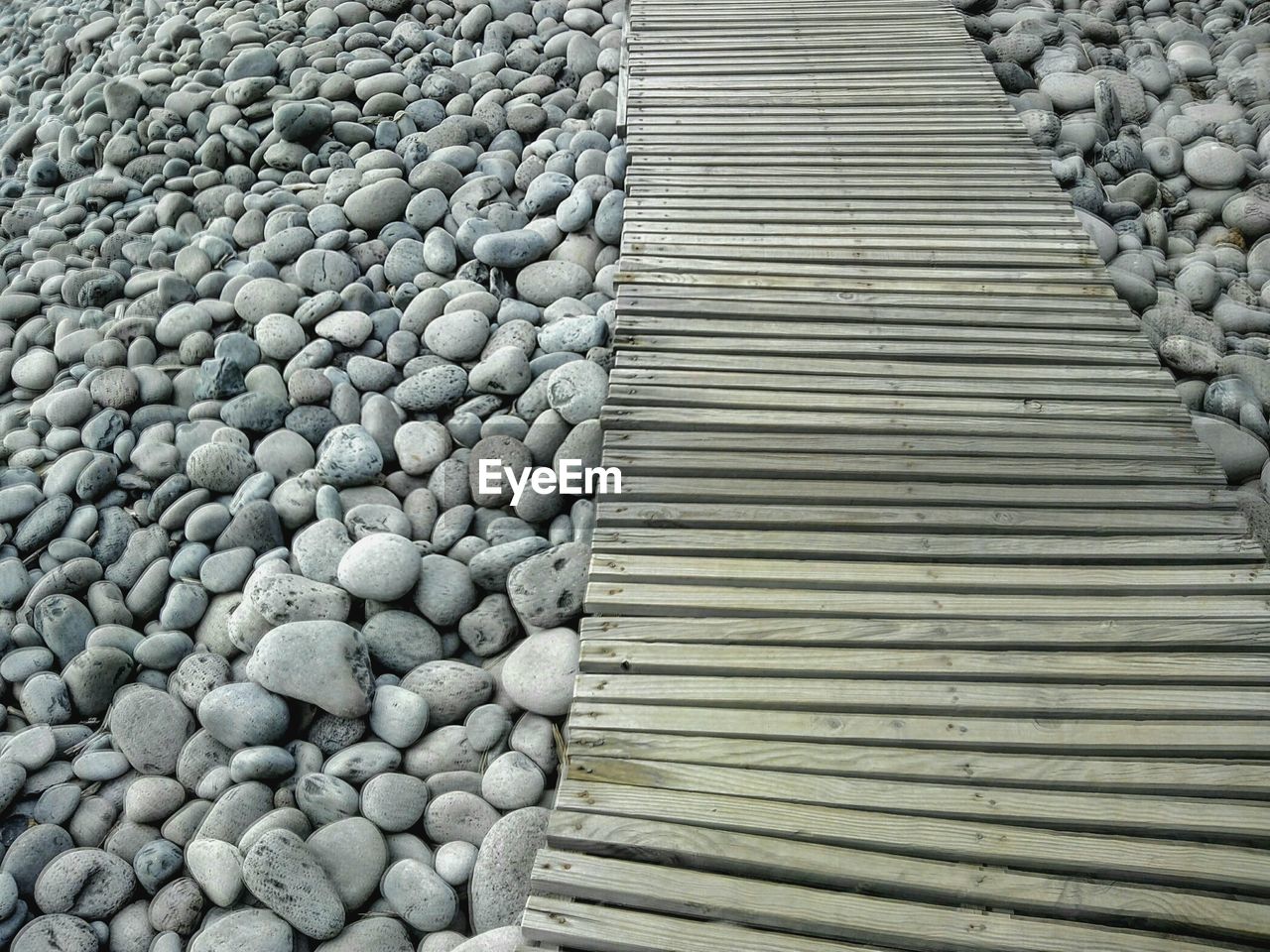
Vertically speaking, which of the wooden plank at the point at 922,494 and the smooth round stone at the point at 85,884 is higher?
the wooden plank at the point at 922,494

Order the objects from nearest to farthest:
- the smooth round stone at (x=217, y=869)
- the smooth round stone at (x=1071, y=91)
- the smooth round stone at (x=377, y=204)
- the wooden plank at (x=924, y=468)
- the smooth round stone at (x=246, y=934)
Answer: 1. the smooth round stone at (x=246, y=934)
2. the smooth round stone at (x=217, y=869)
3. the wooden plank at (x=924, y=468)
4. the smooth round stone at (x=377, y=204)
5. the smooth round stone at (x=1071, y=91)

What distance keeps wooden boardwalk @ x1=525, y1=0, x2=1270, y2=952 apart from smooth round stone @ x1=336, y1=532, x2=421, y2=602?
611 millimetres

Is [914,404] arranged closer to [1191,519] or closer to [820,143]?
[1191,519]

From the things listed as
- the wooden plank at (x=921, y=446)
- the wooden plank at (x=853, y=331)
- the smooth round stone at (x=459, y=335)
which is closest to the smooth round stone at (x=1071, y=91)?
the wooden plank at (x=853, y=331)

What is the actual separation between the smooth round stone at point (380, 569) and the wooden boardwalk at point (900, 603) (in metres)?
0.61

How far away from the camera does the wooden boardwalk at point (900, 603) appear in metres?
1.72

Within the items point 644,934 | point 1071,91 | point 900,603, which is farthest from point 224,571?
point 1071,91

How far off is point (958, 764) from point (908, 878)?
0.92 feet

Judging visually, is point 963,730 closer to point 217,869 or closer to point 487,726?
point 487,726

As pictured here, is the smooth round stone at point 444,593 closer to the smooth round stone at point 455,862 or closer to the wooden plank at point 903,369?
the smooth round stone at point 455,862

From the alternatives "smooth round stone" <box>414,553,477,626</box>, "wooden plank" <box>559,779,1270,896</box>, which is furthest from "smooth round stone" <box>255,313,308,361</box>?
"wooden plank" <box>559,779,1270,896</box>

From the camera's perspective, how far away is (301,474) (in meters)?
3.03

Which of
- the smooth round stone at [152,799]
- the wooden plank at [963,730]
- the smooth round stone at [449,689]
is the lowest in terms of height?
the smooth round stone at [152,799]

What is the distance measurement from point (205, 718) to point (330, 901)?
0.62m
